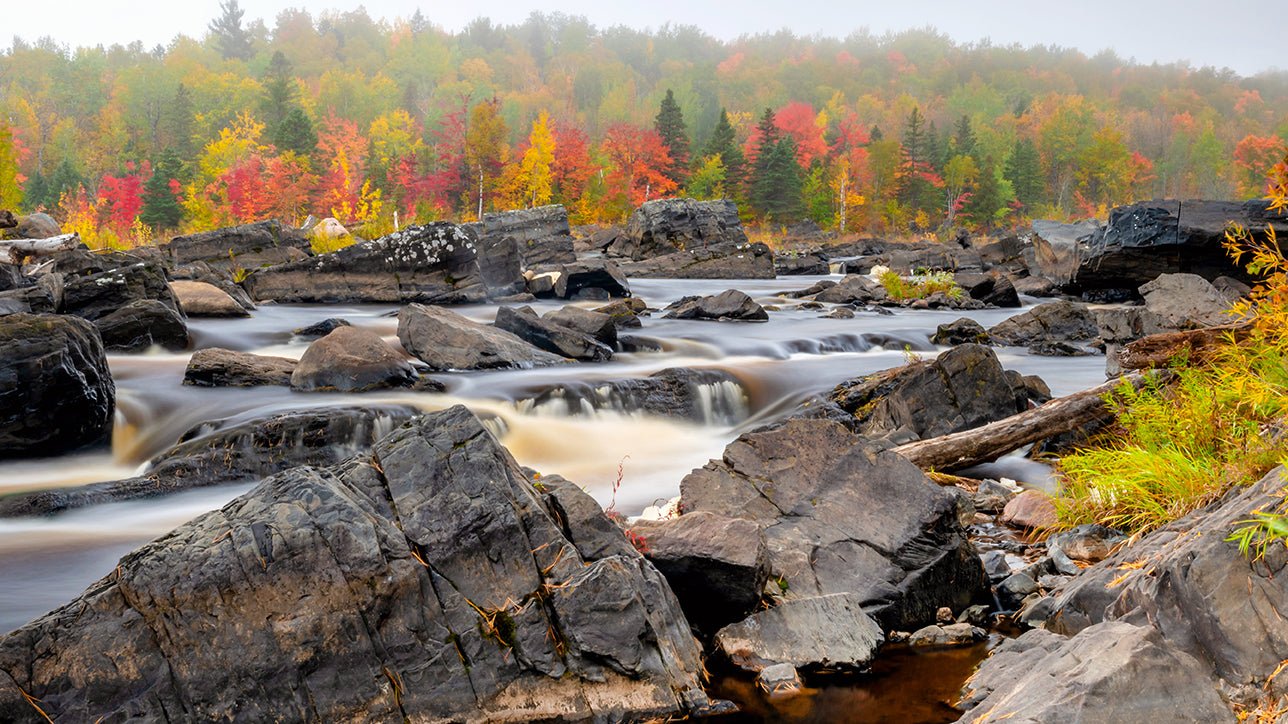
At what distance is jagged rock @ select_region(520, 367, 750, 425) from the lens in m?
11.6

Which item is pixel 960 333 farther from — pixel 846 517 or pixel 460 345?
pixel 846 517

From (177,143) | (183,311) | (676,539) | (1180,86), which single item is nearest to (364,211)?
(183,311)

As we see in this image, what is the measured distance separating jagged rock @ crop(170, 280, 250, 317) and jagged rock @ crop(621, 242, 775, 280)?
19132mm

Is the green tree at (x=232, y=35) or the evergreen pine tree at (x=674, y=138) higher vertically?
the green tree at (x=232, y=35)

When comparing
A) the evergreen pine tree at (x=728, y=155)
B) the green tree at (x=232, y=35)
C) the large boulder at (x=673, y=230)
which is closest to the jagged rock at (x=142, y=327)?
the large boulder at (x=673, y=230)

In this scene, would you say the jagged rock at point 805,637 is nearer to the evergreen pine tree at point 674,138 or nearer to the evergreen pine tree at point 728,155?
the evergreen pine tree at point 728,155

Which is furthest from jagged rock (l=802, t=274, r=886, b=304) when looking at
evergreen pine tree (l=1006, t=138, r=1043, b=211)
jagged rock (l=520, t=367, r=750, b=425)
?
evergreen pine tree (l=1006, t=138, r=1043, b=211)

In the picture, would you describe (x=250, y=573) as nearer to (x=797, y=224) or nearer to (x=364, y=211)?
(x=364, y=211)

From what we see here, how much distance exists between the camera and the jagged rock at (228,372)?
38.0 feet

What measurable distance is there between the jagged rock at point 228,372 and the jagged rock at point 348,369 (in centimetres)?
35

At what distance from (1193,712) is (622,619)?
242 cm

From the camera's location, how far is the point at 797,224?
69.7m

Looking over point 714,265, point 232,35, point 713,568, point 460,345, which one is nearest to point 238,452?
point 460,345

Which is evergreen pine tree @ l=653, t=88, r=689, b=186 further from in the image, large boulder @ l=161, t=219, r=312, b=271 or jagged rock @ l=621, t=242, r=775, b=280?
large boulder @ l=161, t=219, r=312, b=271
